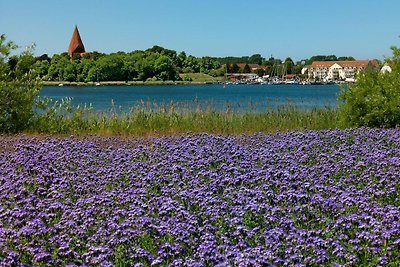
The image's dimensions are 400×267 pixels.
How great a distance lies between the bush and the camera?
13242 millimetres

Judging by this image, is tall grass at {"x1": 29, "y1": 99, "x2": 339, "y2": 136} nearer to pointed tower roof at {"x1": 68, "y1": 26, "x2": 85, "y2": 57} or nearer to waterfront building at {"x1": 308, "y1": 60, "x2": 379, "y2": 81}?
waterfront building at {"x1": 308, "y1": 60, "x2": 379, "y2": 81}

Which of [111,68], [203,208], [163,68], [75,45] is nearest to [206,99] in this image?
[203,208]

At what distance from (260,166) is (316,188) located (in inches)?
63.1

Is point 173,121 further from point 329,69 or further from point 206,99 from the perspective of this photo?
point 329,69

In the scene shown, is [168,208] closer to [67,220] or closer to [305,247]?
[67,220]

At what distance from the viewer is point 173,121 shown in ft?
49.4

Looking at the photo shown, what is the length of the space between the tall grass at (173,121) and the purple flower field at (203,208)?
583 cm

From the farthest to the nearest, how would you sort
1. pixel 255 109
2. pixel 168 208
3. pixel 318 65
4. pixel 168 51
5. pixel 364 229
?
pixel 318 65, pixel 168 51, pixel 255 109, pixel 168 208, pixel 364 229

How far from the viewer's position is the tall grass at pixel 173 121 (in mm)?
14188

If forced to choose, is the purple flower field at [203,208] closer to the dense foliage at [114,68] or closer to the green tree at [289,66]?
the dense foliage at [114,68]

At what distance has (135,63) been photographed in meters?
142

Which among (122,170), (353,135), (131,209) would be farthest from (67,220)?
(353,135)

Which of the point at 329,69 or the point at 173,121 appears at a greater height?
the point at 329,69

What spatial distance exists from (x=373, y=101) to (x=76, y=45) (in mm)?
164669
